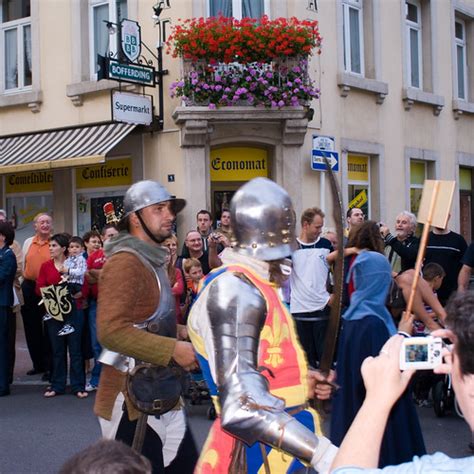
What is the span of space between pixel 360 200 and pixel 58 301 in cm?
757

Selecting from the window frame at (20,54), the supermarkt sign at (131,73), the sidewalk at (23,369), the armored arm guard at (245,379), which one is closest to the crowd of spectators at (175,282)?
the sidewalk at (23,369)

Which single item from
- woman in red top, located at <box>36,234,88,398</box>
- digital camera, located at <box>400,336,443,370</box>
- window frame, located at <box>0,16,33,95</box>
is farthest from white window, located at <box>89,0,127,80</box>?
digital camera, located at <box>400,336,443,370</box>

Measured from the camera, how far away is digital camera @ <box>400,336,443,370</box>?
1.85 meters

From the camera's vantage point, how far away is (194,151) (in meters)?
12.8

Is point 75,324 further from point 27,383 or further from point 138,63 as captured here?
point 138,63

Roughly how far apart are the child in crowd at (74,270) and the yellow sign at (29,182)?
620 centimetres

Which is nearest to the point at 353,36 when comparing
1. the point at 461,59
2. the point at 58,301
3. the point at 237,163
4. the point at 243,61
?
the point at 243,61

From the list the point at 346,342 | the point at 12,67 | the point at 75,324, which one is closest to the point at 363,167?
the point at 12,67

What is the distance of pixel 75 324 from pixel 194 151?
4769 mm

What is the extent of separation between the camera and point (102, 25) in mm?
14375

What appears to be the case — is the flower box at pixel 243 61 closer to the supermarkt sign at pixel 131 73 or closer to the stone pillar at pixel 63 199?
the supermarkt sign at pixel 131 73

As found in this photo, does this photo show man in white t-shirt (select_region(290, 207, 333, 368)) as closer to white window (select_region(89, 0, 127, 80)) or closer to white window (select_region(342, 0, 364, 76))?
white window (select_region(342, 0, 364, 76))

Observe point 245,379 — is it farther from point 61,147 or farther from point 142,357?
point 61,147

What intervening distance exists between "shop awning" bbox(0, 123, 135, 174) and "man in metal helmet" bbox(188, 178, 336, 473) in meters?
9.90
